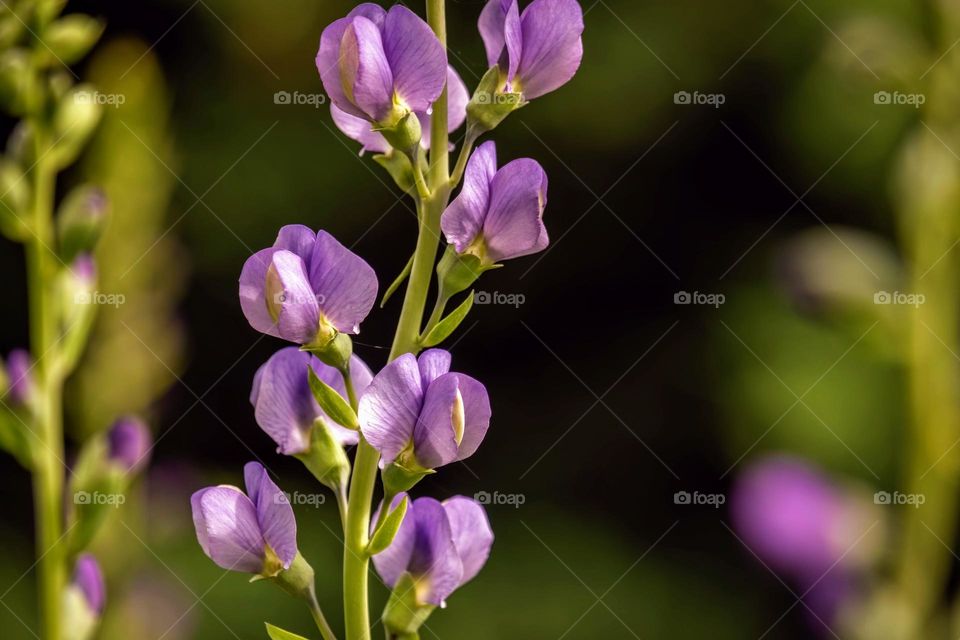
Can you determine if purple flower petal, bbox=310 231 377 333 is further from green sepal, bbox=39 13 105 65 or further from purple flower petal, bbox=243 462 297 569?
green sepal, bbox=39 13 105 65

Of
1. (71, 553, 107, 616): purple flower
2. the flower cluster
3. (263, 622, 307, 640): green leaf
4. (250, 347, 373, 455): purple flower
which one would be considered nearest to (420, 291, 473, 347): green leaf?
the flower cluster

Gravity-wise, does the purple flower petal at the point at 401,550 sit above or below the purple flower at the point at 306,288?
below

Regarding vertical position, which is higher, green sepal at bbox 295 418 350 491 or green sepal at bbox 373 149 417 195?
green sepal at bbox 373 149 417 195

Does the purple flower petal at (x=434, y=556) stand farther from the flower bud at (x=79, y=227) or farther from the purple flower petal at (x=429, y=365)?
the flower bud at (x=79, y=227)

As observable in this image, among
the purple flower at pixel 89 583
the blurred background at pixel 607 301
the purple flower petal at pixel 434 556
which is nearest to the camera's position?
the purple flower petal at pixel 434 556

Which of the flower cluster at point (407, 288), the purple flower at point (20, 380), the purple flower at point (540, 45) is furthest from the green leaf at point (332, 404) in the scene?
the purple flower at point (20, 380)

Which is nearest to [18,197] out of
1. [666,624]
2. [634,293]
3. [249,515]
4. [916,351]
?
[249,515]

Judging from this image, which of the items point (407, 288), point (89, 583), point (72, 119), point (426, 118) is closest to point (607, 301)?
point (72, 119)

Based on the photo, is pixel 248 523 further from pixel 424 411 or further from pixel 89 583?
pixel 89 583
